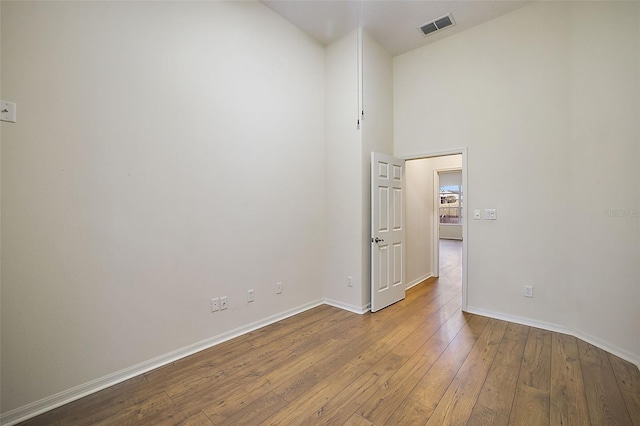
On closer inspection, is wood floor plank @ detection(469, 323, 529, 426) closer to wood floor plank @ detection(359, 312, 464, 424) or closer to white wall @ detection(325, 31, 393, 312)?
wood floor plank @ detection(359, 312, 464, 424)

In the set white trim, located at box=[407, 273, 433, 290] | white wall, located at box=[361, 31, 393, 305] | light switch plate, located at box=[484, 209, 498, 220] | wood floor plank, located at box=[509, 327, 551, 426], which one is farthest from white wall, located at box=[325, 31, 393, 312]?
wood floor plank, located at box=[509, 327, 551, 426]

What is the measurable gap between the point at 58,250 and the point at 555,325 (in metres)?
4.63

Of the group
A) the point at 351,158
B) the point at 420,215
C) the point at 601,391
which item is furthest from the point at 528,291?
the point at 351,158

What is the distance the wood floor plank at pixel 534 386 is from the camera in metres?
1.70

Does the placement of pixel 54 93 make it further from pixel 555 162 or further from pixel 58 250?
pixel 555 162

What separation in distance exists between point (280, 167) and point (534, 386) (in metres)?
3.07

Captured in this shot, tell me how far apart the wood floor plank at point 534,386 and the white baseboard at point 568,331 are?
0.89 feet

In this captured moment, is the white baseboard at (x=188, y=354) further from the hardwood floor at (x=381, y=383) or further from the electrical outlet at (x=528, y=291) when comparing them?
the electrical outlet at (x=528, y=291)

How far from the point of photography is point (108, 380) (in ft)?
6.74

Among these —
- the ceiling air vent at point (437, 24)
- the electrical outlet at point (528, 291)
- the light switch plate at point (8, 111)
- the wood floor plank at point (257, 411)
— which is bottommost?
the wood floor plank at point (257, 411)

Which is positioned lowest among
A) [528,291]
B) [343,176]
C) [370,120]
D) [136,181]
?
[528,291]

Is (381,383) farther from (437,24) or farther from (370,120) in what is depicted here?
(437,24)

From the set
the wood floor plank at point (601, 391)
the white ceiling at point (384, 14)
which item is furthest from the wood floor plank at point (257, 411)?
the white ceiling at point (384, 14)

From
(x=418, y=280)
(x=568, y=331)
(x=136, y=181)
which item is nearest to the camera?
(x=136, y=181)
